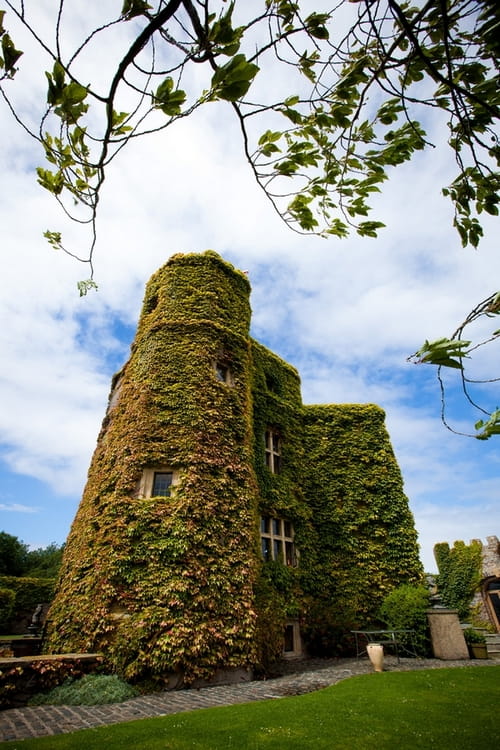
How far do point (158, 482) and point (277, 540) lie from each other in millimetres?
5070

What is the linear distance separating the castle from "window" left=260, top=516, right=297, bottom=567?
50 millimetres

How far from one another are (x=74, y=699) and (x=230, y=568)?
366cm

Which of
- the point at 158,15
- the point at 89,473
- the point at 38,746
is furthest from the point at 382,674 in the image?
the point at 158,15

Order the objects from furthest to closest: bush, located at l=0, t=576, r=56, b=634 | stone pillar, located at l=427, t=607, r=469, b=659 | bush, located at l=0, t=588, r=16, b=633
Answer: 1. bush, located at l=0, t=576, r=56, b=634
2. bush, located at l=0, t=588, r=16, b=633
3. stone pillar, located at l=427, t=607, r=469, b=659

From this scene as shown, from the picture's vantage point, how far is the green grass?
4125 mm

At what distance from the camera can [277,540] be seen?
41.2 feet

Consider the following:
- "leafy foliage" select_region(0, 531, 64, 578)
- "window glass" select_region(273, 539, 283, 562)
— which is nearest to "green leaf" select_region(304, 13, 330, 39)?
"window glass" select_region(273, 539, 283, 562)

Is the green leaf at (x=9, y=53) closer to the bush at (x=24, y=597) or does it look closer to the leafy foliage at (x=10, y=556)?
the bush at (x=24, y=597)

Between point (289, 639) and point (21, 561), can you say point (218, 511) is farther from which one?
point (21, 561)

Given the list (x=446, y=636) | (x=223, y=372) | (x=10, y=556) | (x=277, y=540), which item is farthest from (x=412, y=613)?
(x=10, y=556)

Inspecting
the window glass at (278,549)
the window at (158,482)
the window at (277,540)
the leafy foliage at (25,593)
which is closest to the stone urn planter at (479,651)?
the window at (277,540)

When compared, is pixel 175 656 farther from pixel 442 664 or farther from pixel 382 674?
pixel 442 664

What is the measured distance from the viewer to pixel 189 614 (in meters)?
8.04

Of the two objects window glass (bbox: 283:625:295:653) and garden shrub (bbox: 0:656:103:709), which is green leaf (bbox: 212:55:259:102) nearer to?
garden shrub (bbox: 0:656:103:709)
